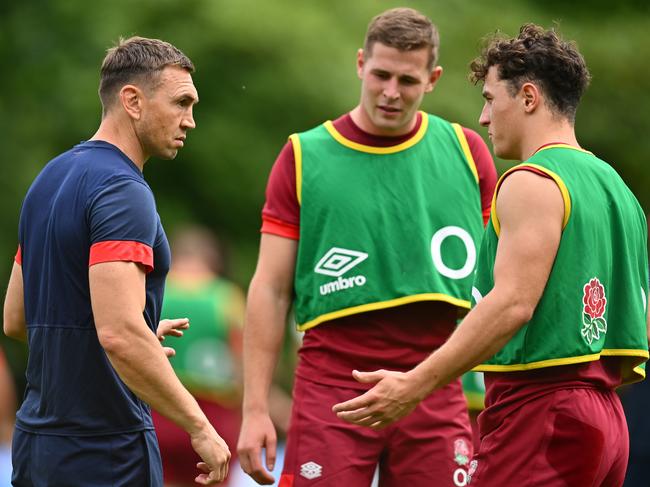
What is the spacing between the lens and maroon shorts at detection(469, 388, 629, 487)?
4.75 m

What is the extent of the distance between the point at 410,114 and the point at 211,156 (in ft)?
21.0

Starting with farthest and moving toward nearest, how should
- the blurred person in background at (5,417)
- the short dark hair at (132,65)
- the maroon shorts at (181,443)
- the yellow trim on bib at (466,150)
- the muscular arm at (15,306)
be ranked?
the blurred person in background at (5,417) → the maroon shorts at (181,443) → the yellow trim on bib at (466,150) → the muscular arm at (15,306) → the short dark hair at (132,65)

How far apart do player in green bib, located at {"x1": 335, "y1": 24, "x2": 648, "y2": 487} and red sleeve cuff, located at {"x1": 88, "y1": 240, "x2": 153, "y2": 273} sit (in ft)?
2.97

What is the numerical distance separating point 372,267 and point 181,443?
3.50 meters

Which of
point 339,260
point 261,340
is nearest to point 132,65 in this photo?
point 339,260

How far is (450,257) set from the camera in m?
5.94

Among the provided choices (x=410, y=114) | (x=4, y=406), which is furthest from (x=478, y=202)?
(x=4, y=406)

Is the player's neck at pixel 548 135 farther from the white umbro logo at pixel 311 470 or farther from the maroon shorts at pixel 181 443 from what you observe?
the maroon shorts at pixel 181 443

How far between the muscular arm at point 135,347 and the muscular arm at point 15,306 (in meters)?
0.70

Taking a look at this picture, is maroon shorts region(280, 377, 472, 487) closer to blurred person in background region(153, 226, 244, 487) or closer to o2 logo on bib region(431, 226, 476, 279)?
o2 logo on bib region(431, 226, 476, 279)

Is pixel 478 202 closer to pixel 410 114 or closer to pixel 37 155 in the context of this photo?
pixel 410 114

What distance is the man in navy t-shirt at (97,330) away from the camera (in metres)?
4.72

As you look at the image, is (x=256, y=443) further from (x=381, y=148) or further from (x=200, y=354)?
(x=200, y=354)

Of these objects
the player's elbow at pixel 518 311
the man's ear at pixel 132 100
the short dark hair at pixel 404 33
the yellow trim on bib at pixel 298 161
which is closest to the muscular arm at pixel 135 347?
the man's ear at pixel 132 100
